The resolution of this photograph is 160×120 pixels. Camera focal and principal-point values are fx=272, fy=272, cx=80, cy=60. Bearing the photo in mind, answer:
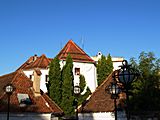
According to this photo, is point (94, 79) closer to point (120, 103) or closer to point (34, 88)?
point (34, 88)

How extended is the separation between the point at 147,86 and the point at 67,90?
1644 cm

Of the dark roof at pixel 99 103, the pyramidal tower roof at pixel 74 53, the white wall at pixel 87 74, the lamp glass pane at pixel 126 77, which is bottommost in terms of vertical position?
the dark roof at pixel 99 103

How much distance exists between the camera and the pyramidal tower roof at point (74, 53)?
133ft

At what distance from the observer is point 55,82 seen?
34.2m

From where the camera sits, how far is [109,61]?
4653 cm

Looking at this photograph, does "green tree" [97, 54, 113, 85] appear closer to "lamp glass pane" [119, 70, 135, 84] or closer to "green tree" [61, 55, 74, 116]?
"green tree" [61, 55, 74, 116]

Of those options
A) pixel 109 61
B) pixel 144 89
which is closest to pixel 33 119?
pixel 144 89

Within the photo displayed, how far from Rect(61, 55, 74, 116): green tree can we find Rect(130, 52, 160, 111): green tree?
→ 14077mm

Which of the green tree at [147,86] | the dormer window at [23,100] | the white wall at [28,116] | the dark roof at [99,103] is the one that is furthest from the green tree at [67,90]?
the green tree at [147,86]

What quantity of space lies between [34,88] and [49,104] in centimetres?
222

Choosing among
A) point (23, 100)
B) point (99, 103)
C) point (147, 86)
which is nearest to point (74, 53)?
point (99, 103)

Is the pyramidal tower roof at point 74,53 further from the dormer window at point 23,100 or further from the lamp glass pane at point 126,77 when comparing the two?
the lamp glass pane at point 126,77

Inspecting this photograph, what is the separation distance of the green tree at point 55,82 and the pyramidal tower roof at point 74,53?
465 centimetres

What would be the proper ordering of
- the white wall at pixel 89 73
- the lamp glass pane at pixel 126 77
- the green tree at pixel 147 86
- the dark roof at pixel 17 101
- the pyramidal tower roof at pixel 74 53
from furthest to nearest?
the pyramidal tower roof at pixel 74 53 < the white wall at pixel 89 73 < the dark roof at pixel 17 101 < the green tree at pixel 147 86 < the lamp glass pane at pixel 126 77
